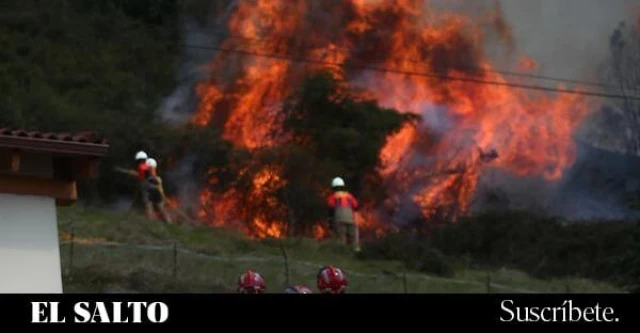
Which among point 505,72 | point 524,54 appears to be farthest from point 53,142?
point 524,54

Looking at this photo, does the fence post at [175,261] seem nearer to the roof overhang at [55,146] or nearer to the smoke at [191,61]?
the roof overhang at [55,146]

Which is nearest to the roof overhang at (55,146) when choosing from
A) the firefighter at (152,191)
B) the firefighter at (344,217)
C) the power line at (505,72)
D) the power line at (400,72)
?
the firefighter at (152,191)

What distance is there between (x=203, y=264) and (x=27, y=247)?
40.6 feet

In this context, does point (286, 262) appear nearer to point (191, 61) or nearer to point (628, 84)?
point (191, 61)

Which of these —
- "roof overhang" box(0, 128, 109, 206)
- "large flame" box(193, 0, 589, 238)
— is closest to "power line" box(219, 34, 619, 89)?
"large flame" box(193, 0, 589, 238)

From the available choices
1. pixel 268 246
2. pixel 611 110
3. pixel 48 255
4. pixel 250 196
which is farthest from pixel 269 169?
pixel 48 255

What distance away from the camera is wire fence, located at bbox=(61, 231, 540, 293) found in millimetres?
23828

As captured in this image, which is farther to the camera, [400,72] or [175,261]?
[400,72]

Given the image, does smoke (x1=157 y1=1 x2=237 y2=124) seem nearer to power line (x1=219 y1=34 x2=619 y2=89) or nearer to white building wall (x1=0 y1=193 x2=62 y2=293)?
power line (x1=219 y1=34 x2=619 y2=89)

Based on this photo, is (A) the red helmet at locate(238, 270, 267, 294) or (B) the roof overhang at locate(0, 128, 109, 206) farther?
(A) the red helmet at locate(238, 270, 267, 294)

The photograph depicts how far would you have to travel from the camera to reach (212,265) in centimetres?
2489

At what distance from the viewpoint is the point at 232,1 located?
42.4 m

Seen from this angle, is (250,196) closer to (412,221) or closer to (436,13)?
(412,221)

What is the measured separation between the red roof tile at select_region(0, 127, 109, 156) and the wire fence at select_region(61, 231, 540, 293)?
1015 centimetres
